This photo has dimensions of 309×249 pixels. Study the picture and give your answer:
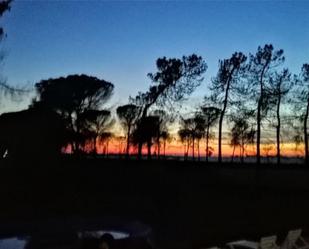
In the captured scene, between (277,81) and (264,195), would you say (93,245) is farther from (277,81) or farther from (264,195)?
(277,81)

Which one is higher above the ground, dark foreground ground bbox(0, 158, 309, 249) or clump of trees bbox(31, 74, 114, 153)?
clump of trees bbox(31, 74, 114, 153)

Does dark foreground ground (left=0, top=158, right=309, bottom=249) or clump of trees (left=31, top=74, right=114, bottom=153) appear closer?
dark foreground ground (left=0, top=158, right=309, bottom=249)

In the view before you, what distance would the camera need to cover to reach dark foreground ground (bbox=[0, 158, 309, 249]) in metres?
17.0

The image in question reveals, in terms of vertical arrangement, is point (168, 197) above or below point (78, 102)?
below

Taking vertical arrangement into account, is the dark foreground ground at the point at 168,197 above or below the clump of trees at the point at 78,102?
below

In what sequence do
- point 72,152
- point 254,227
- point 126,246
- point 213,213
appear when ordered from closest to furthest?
point 126,246 < point 254,227 < point 213,213 < point 72,152

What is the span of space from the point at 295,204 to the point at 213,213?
145 inches

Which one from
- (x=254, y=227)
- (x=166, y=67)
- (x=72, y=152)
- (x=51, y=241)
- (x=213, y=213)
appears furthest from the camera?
(x=166, y=67)

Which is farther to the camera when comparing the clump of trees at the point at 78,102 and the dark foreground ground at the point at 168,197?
the clump of trees at the point at 78,102

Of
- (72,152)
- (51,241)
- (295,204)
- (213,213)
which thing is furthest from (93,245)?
(72,152)

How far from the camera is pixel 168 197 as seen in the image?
20.9 meters

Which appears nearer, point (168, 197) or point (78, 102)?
point (168, 197)

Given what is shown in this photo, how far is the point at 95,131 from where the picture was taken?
35.4 metres

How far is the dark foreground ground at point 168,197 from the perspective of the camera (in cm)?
1703
